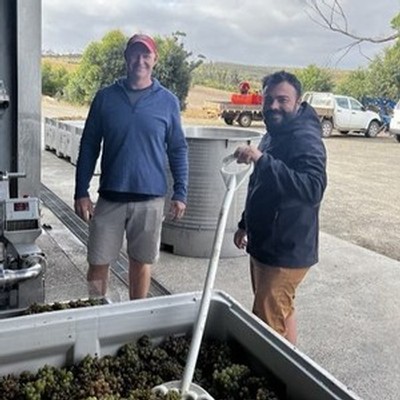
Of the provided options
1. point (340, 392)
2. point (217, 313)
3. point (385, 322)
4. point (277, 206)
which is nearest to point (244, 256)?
point (385, 322)

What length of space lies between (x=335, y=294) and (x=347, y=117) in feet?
40.9

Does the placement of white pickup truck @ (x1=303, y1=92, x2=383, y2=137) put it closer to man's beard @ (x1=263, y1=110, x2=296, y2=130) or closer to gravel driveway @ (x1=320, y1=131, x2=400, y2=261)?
gravel driveway @ (x1=320, y1=131, x2=400, y2=261)

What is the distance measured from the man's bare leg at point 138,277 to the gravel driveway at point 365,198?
109 inches

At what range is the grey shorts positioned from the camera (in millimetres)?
2477

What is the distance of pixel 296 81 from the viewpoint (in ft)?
6.11

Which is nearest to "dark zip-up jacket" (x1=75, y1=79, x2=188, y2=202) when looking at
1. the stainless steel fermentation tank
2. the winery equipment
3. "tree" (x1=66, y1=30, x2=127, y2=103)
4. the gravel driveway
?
the winery equipment

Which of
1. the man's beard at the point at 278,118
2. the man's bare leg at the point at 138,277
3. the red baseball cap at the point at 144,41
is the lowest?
the man's bare leg at the point at 138,277

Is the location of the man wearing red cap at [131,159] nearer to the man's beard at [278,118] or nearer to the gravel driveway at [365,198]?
the man's beard at [278,118]

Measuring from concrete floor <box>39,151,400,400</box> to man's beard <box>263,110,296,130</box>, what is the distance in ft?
4.04

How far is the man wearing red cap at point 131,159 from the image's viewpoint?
92.7 inches

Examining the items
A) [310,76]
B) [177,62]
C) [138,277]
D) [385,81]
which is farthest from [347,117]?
[138,277]

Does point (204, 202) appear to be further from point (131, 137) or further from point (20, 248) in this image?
point (20, 248)

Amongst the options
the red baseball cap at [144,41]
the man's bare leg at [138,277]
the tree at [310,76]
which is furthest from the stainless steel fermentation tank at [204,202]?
the red baseball cap at [144,41]

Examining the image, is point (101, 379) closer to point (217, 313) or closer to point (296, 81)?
point (217, 313)
